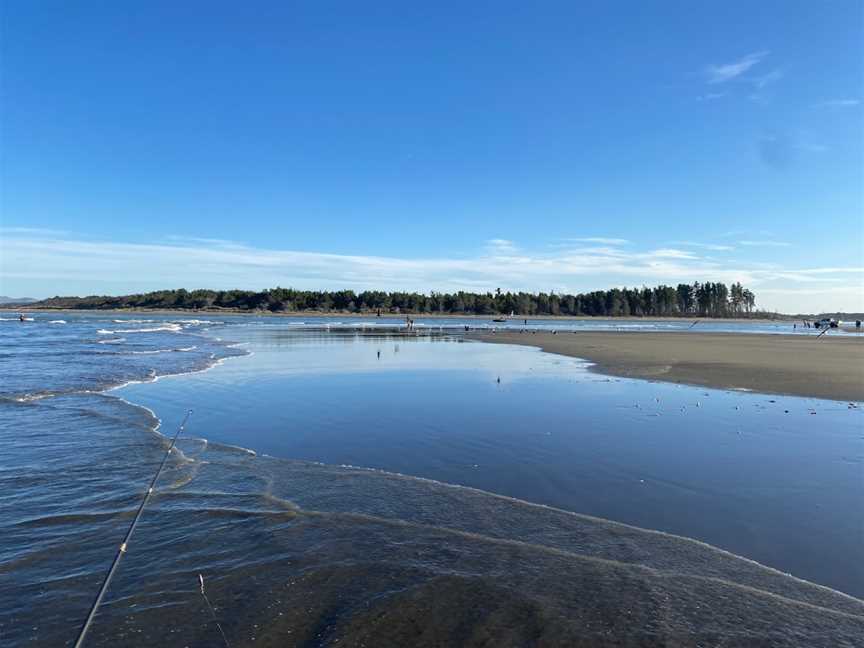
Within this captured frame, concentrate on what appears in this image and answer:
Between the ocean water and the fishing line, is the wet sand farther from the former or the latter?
the fishing line

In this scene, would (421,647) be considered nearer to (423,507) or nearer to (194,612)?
(194,612)

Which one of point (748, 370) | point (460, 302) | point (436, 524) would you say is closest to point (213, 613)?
point (436, 524)

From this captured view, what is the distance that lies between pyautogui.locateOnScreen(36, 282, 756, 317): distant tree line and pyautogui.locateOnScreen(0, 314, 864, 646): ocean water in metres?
167

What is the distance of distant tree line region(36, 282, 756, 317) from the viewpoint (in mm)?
179000

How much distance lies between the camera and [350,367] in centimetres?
2297

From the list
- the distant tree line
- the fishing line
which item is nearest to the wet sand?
the fishing line

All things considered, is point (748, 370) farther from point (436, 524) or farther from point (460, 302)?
point (460, 302)

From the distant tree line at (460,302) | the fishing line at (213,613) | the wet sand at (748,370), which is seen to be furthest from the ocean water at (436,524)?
the distant tree line at (460,302)

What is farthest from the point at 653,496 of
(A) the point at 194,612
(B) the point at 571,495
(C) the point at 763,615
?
(A) the point at 194,612

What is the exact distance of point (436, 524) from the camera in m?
6.50

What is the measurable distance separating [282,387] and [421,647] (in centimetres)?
1367

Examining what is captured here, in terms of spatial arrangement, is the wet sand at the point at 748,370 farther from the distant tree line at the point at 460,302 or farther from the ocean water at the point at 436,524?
the distant tree line at the point at 460,302

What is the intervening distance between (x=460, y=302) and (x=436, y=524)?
179 m

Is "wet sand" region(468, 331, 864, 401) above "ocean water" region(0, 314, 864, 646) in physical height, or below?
above
